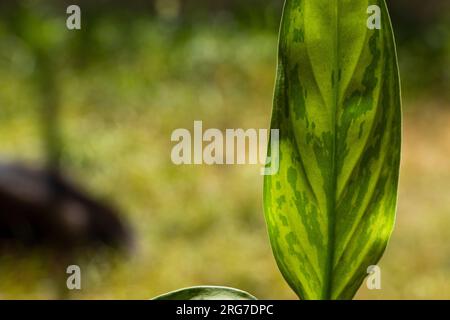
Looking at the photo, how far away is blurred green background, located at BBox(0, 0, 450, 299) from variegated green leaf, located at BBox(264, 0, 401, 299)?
3.99 feet

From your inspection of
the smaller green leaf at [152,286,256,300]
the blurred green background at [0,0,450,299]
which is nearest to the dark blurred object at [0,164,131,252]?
the blurred green background at [0,0,450,299]

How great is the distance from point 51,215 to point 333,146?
4.69 ft

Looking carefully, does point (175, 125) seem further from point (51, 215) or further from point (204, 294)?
point (204, 294)

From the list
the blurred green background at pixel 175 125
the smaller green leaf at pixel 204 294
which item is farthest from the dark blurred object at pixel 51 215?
the smaller green leaf at pixel 204 294

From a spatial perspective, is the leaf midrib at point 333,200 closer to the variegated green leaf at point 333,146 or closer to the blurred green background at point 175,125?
the variegated green leaf at point 333,146

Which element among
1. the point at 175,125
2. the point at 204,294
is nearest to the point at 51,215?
the point at 175,125

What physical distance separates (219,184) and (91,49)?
63 cm

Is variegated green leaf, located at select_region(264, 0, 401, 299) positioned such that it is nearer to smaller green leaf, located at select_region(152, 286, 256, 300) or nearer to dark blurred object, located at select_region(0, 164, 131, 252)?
smaller green leaf, located at select_region(152, 286, 256, 300)

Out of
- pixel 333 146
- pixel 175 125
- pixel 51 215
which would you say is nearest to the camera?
pixel 333 146

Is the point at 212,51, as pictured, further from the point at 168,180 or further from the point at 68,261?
the point at 68,261

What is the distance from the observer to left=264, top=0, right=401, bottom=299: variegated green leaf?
0.29 meters

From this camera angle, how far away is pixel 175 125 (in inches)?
73.9

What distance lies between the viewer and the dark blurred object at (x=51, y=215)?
1620 millimetres

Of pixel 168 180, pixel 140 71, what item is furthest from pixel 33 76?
pixel 168 180
